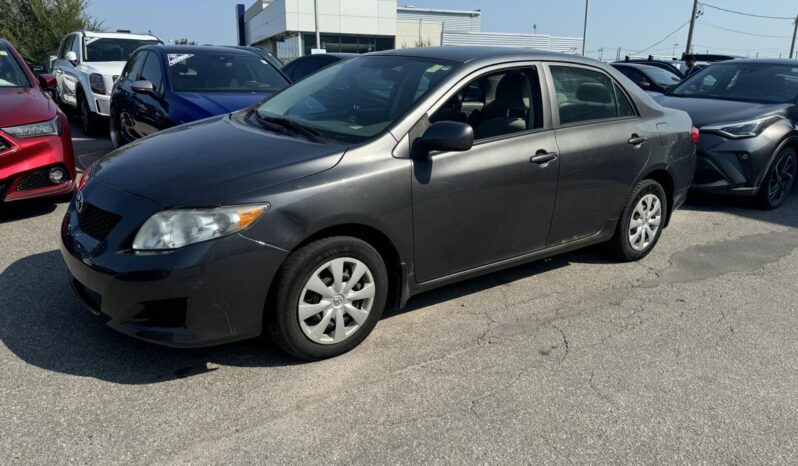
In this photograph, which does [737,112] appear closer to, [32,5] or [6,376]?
[6,376]

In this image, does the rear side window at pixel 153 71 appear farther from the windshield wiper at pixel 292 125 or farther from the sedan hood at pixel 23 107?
the windshield wiper at pixel 292 125

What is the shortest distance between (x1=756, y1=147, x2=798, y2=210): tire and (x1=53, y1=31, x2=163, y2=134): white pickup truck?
8707 millimetres

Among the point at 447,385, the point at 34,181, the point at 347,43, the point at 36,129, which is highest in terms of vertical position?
the point at 36,129

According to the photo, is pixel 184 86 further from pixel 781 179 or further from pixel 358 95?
pixel 781 179

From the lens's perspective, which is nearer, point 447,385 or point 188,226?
point 188,226

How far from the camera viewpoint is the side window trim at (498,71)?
350cm

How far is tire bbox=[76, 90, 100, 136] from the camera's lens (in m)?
9.55

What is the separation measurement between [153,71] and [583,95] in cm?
485

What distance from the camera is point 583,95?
169 inches

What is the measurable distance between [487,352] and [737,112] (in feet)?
16.8

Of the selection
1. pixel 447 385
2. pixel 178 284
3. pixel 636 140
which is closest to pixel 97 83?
pixel 178 284

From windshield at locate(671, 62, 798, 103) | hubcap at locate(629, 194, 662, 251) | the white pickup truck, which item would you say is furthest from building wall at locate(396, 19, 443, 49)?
hubcap at locate(629, 194, 662, 251)

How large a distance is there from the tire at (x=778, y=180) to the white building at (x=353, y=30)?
41.3 meters

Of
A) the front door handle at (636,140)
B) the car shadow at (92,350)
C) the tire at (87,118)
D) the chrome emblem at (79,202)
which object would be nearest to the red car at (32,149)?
the car shadow at (92,350)
